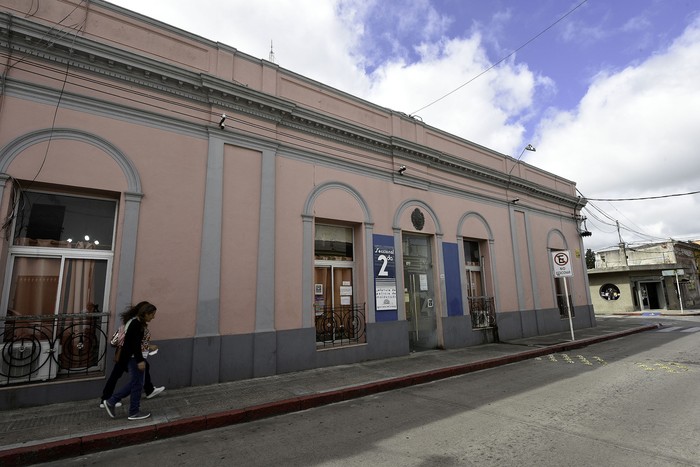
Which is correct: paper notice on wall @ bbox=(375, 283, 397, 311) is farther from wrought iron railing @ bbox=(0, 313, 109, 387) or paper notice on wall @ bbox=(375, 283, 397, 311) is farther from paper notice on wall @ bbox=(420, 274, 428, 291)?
wrought iron railing @ bbox=(0, 313, 109, 387)

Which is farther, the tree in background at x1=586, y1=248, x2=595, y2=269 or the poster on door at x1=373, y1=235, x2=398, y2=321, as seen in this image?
the tree in background at x1=586, y1=248, x2=595, y2=269

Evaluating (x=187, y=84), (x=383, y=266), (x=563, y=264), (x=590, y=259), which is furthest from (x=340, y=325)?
(x=590, y=259)

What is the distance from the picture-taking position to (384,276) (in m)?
9.74

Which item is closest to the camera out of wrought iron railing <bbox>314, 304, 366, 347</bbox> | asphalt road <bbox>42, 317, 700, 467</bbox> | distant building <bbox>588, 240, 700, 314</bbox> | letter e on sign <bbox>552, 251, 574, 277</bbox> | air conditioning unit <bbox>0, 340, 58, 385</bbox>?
asphalt road <bbox>42, 317, 700, 467</bbox>

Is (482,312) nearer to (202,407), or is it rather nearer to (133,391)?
(202,407)

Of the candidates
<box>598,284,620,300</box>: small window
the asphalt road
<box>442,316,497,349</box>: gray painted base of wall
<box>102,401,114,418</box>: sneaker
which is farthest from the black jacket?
<box>598,284,620,300</box>: small window

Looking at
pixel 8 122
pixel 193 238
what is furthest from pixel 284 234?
pixel 8 122

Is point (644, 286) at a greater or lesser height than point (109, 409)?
greater

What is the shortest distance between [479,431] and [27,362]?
6.79m

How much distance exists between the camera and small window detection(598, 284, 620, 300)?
92.7 feet

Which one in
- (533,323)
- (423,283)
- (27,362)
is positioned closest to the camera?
(27,362)

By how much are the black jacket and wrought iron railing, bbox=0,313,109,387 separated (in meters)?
1.51

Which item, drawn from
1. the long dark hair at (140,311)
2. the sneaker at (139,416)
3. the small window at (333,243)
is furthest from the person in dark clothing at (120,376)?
the small window at (333,243)

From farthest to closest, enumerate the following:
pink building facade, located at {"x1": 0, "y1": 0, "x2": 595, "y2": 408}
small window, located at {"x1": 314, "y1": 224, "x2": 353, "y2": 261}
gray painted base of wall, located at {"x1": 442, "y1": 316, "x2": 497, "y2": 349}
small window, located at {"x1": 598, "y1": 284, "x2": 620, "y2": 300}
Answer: small window, located at {"x1": 598, "y1": 284, "x2": 620, "y2": 300}, gray painted base of wall, located at {"x1": 442, "y1": 316, "x2": 497, "y2": 349}, small window, located at {"x1": 314, "y1": 224, "x2": 353, "y2": 261}, pink building facade, located at {"x1": 0, "y1": 0, "x2": 595, "y2": 408}
